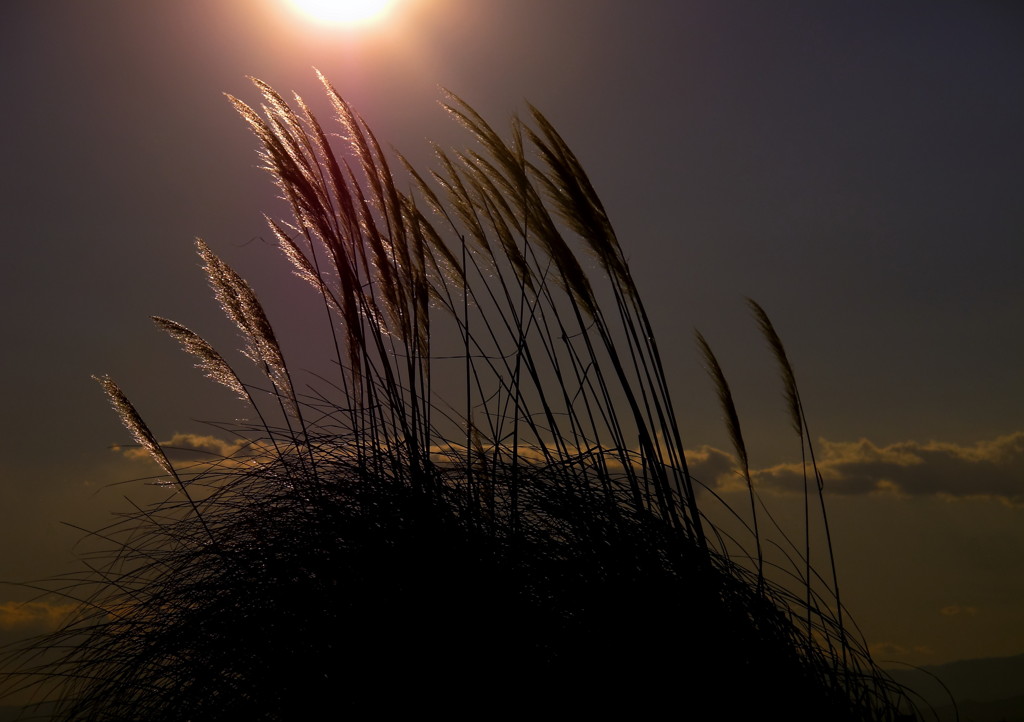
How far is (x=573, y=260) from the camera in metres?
2.41

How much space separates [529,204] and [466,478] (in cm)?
80

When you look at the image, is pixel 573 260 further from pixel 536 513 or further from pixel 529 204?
pixel 536 513

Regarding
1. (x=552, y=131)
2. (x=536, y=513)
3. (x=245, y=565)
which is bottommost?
(x=245, y=565)

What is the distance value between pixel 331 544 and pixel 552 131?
52.5 inches

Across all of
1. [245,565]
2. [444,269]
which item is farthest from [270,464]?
[444,269]

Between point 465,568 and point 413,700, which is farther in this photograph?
point 465,568

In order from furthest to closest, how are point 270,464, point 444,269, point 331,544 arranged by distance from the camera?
point 444,269, point 270,464, point 331,544

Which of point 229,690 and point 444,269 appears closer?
point 229,690

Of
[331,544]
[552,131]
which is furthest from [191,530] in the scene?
[552,131]

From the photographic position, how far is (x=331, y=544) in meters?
2.11

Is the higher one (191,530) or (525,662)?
(191,530)

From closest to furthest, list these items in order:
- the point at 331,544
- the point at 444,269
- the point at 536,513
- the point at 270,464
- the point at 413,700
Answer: the point at 413,700
the point at 331,544
the point at 536,513
the point at 270,464
the point at 444,269

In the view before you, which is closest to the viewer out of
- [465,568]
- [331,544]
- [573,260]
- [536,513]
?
[465,568]

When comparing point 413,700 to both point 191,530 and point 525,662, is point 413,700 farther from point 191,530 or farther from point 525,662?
point 191,530
